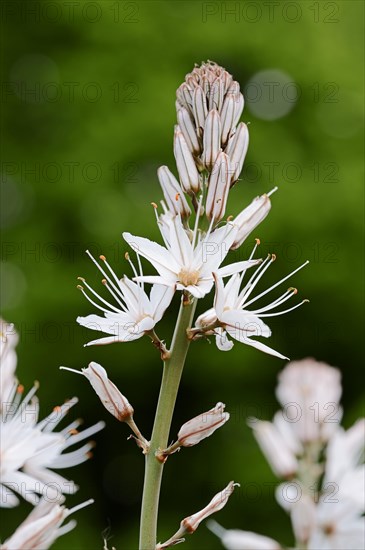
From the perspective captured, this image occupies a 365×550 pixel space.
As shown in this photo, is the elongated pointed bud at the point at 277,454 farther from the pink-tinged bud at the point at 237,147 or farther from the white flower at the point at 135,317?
the pink-tinged bud at the point at 237,147

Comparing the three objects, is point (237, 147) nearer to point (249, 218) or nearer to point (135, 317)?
point (249, 218)

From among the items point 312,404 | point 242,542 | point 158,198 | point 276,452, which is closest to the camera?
point 242,542

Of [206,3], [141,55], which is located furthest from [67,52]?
[206,3]

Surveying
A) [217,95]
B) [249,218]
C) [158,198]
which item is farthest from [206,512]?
[158,198]

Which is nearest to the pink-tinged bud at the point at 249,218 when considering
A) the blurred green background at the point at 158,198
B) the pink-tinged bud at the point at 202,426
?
the pink-tinged bud at the point at 202,426

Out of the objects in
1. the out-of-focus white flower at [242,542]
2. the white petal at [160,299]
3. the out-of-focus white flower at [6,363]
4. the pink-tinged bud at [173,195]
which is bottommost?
the out-of-focus white flower at [242,542]
